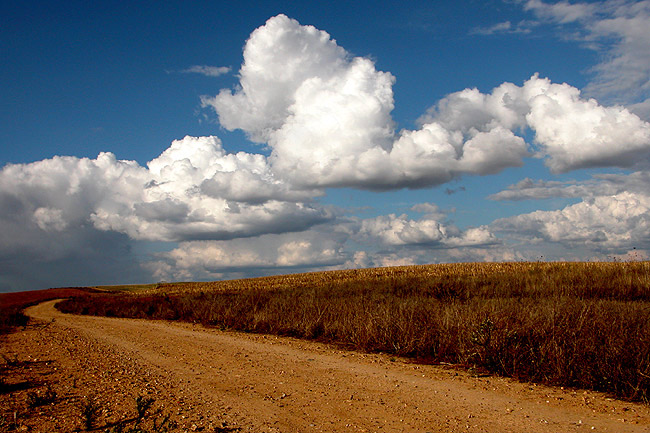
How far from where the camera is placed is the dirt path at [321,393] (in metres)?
6.18

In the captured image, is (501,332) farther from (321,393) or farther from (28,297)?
(28,297)

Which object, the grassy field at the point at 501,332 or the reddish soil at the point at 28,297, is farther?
the reddish soil at the point at 28,297

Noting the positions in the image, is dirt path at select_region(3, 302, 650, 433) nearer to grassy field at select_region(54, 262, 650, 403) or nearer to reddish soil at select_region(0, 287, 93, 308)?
grassy field at select_region(54, 262, 650, 403)

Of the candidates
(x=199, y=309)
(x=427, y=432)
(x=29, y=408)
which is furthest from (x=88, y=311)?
(x=427, y=432)

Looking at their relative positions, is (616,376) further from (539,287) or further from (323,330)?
(539,287)

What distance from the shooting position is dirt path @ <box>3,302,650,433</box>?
6.18 metres

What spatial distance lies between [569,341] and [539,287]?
46.4 ft

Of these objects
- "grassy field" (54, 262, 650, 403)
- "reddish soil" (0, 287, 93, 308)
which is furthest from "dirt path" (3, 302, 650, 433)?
"reddish soil" (0, 287, 93, 308)

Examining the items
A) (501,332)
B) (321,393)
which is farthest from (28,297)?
(501,332)

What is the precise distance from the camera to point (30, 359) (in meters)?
10.6

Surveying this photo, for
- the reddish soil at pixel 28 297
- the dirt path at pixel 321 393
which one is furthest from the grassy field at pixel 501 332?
the reddish soil at pixel 28 297

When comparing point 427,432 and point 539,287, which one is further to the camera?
point 539,287

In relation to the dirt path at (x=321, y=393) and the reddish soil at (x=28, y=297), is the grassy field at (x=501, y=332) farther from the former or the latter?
the reddish soil at (x=28, y=297)

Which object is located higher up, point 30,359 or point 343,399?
point 30,359
